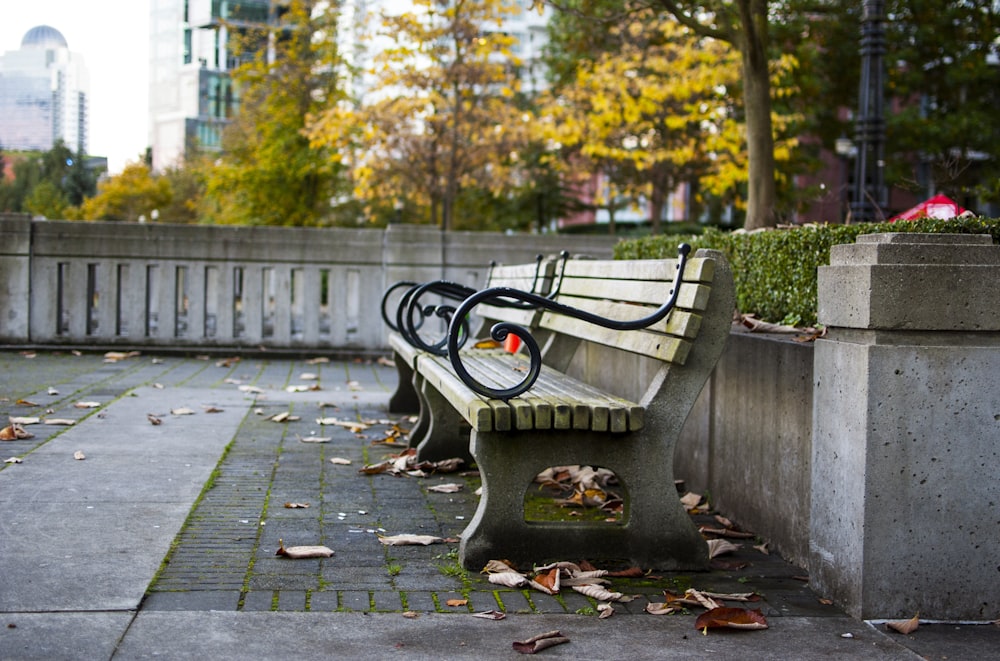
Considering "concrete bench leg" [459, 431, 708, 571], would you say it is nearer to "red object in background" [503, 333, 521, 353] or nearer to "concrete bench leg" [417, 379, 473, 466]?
"concrete bench leg" [417, 379, 473, 466]

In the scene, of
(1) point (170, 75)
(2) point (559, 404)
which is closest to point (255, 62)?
(2) point (559, 404)

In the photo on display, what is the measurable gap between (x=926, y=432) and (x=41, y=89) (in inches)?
935

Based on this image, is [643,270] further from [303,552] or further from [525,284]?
[525,284]

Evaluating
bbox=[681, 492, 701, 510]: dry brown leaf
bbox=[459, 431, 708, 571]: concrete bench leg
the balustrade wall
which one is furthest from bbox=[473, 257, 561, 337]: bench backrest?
the balustrade wall

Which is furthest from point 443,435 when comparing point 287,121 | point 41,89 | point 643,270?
point 287,121

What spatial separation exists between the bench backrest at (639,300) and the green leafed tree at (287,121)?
22926 millimetres

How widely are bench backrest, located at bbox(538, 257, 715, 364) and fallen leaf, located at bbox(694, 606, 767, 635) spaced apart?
97cm

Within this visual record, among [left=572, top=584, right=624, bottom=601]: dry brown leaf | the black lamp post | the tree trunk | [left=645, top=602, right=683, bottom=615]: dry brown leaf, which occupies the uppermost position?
the black lamp post

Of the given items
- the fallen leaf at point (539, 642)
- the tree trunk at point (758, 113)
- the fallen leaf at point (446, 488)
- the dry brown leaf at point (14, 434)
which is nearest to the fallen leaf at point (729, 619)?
the fallen leaf at point (539, 642)

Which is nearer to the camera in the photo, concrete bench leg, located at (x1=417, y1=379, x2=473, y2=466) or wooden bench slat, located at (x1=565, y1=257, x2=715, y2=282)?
wooden bench slat, located at (x1=565, y1=257, x2=715, y2=282)

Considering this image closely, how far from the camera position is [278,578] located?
159 inches

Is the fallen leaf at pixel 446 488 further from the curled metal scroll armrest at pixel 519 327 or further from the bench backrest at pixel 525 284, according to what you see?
A: the curled metal scroll armrest at pixel 519 327

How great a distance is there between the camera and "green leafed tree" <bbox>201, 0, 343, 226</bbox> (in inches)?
1155

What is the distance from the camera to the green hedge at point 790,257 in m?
4.91
